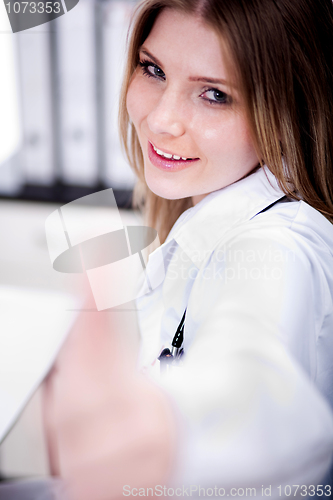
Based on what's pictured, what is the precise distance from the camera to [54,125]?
1.61 metres

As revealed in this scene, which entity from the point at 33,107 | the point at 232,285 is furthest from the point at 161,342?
the point at 33,107

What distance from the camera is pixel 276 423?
38cm

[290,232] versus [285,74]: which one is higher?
[285,74]

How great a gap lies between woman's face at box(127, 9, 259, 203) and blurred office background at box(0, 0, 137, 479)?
2.41 ft

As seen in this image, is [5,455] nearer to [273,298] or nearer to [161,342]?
[161,342]

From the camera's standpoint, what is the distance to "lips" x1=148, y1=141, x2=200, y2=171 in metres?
0.70

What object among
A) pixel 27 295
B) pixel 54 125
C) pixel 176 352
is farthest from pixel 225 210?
pixel 54 125

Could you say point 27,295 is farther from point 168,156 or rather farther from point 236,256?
point 236,256

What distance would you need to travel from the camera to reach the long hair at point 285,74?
0.55 m

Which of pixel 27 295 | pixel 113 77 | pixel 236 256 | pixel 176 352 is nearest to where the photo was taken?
pixel 236 256

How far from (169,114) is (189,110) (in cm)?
3

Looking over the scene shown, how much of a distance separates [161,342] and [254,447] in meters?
0.40

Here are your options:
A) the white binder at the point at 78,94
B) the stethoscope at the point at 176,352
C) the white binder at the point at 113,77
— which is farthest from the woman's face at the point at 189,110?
the white binder at the point at 78,94

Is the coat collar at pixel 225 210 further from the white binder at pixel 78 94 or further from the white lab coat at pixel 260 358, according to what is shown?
the white binder at pixel 78 94
